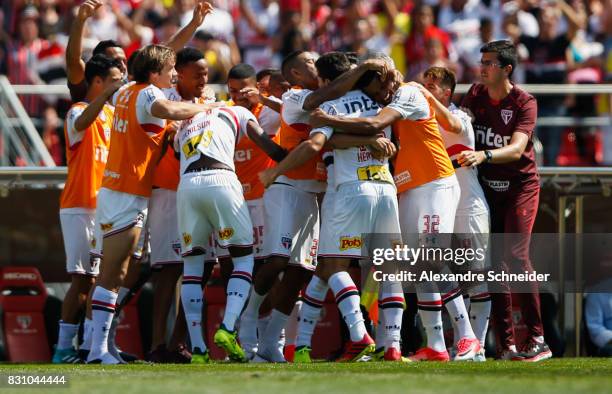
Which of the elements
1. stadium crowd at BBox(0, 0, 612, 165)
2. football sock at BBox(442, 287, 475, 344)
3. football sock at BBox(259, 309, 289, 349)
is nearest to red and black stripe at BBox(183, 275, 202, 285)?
football sock at BBox(259, 309, 289, 349)

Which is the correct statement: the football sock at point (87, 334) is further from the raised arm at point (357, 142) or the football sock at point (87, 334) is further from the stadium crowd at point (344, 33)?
the stadium crowd at point (344, 33)

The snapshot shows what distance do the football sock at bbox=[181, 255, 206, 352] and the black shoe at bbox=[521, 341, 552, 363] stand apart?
2806 mm

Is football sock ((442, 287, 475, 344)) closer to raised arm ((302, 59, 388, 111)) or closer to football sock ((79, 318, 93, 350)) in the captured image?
raised arm ((302, 59, 388, 111))

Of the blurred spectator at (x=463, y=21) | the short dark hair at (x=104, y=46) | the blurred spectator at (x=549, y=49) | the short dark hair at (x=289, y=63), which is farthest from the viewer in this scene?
the blurred spectator at (x=463, y=21)

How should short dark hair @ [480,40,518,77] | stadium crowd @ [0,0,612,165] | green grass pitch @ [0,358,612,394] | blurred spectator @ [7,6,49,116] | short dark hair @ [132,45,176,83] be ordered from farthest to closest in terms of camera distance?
1. blurred spectator @ [7,6,49,116]
2. stadium crowd @ [0,0,612,165]
3. short dark hair @ [480,40,518,77]
4. short dark hair @ [132,45,176,83]
5. green grass pitch @ [0,358,612,394]

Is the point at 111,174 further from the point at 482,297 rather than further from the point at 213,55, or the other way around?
the point at 213,55

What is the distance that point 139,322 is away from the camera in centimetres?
1283

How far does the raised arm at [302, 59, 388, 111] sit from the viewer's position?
9992mm

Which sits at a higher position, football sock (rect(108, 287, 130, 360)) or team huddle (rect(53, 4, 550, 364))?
team huddle (rect(53, 4, 550, 364))

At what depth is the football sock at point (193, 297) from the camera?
9984mm

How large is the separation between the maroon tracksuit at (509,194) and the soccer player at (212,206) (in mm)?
2145

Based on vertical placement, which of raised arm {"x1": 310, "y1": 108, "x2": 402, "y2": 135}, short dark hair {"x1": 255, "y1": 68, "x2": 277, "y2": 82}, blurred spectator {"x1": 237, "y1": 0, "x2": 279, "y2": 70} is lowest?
raised arm {"x1": 310, "y1": 108, "x2": 402, "y2": 135}

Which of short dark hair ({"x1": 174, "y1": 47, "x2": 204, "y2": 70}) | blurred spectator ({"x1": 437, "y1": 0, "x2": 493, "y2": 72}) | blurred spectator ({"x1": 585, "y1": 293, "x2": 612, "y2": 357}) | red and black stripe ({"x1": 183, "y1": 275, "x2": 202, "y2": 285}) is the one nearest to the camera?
red and black stripe ({"x1": 183, "y1": 275, "x2": 202, "y2": 285})
